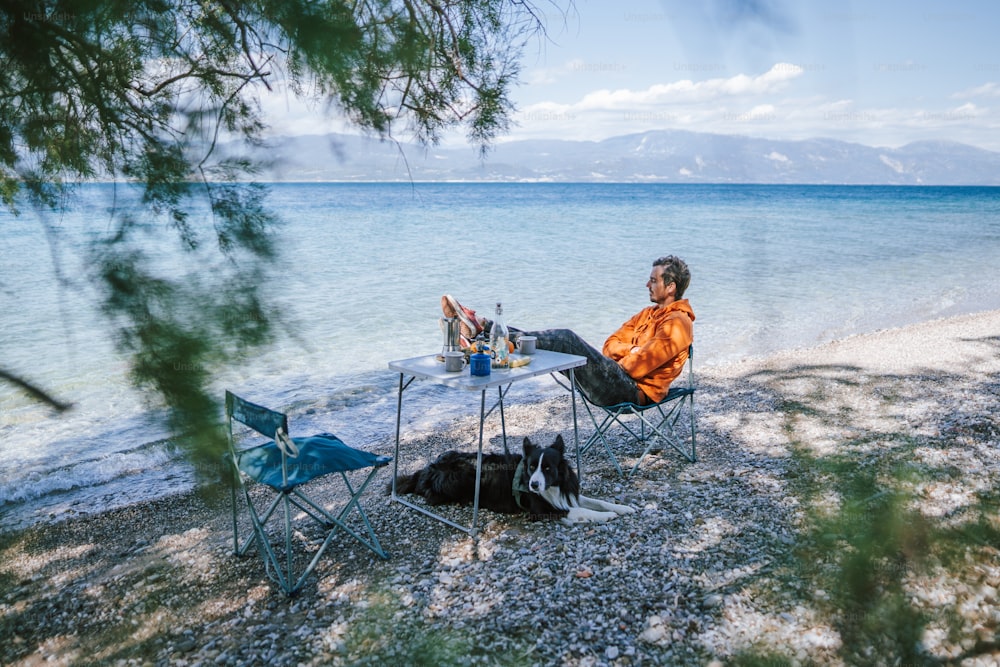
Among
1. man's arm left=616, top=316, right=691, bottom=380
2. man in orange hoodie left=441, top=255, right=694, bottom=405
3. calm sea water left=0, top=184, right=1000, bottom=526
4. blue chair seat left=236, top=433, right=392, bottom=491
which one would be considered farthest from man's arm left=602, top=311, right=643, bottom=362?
blue chair seat left=236, top=433, right=392, bottom=491

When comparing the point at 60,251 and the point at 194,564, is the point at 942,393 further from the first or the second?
the point at 60,251

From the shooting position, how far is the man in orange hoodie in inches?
136

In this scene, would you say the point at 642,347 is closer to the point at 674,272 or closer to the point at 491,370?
the point at 674,272

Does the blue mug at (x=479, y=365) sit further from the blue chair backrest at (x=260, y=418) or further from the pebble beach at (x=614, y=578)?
the blue chair backrest at (x=260, y=418)

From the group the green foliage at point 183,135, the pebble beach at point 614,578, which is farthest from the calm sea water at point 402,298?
the pebble beach at point 614,578

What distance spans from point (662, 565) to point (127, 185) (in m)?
2.07

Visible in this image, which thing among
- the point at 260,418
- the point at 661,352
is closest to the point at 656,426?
the point at 661,352

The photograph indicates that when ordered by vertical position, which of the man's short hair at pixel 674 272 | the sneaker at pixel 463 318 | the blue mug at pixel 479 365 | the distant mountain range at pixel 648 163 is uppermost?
the distant mountain range at pixel 648 163

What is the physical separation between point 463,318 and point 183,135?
64.8 inches

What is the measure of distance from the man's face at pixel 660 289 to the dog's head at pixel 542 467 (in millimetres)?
1185

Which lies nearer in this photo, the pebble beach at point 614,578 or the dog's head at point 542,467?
the pebble beach at point 614,578

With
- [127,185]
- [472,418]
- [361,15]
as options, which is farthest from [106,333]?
[472,418]

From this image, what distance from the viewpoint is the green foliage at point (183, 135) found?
5.56 feet

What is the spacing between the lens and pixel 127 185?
177 cm
